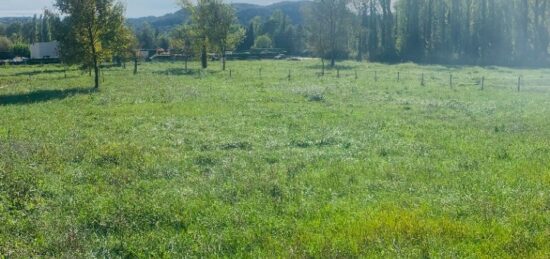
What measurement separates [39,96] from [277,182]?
29.6 metres

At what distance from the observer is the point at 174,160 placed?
17.1m

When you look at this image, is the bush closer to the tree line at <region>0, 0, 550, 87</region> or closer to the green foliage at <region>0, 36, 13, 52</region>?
the green foliage at <region>0, 36, 13, 52</region>

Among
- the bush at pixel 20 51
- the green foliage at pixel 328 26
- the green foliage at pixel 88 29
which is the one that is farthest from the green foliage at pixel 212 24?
the bush at pixel 20 51

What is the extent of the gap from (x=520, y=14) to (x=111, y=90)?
74769 millimetres

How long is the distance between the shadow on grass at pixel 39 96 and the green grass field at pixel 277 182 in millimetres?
5579

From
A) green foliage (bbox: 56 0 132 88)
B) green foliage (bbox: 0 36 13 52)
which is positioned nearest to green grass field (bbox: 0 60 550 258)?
green foliage (bbox: 56 0 132 88)

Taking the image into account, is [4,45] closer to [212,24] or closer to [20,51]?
[20,51]

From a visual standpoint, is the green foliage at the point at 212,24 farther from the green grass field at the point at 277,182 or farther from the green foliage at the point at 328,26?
the green grass field at the point at 277,182

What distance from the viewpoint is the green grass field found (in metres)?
10.1

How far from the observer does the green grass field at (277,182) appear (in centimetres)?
1007

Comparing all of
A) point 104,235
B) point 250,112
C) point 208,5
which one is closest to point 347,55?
point 208,5

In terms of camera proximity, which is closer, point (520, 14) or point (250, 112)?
point (250, 112)

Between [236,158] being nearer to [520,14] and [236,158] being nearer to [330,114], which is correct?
[330,114]

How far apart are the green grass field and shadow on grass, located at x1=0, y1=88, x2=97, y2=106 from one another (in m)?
5.58
